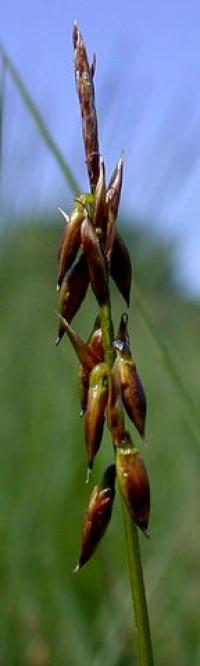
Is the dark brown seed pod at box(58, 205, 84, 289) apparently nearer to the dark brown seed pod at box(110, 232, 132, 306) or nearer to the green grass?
the dark brown seed pod at box(110, 232, 132, 306)

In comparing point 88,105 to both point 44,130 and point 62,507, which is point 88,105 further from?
point 62,507

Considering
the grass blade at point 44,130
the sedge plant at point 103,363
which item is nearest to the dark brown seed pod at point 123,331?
the sedge plant at point 103,363

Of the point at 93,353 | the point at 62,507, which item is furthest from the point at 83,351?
the point at 62,507

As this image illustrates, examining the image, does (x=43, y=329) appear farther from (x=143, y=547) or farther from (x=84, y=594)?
(x=84, y=594)

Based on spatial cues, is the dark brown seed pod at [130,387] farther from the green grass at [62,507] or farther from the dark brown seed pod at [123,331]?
the green grass at [62,507]

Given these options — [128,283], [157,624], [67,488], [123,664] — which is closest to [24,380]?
[67,488]

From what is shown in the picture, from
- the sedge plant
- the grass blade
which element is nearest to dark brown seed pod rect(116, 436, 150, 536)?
the sedge plant

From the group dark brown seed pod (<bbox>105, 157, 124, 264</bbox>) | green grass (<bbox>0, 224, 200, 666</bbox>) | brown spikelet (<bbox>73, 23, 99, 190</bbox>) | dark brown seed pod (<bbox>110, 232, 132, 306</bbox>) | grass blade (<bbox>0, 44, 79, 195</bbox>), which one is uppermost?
grass blade (<bbox>0, 44, 79, 195</bbox>)
